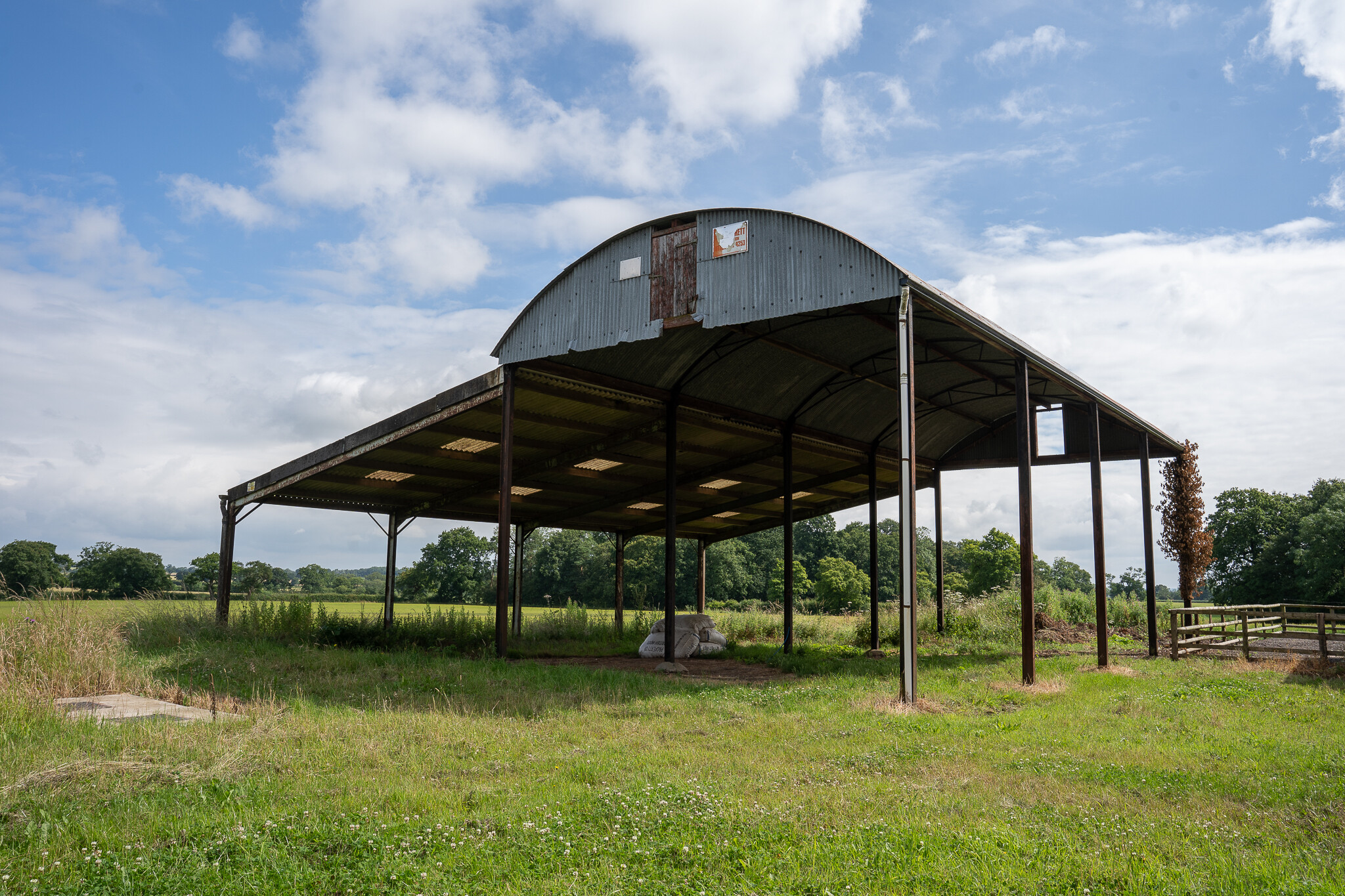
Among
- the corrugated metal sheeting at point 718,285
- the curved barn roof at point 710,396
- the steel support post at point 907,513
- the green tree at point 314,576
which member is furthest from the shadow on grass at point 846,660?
the green tree at point 314,576

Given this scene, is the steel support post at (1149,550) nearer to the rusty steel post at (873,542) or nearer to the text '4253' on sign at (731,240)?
the rusty steel post at (873,542)

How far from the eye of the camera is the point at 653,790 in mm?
5906

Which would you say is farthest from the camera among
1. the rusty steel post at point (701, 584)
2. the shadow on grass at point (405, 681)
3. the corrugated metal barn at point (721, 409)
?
the rusty steel post at point (701, 584)

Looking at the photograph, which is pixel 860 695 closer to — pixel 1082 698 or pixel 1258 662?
pixel 1082 698

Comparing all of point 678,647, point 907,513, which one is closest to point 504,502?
point 907,513

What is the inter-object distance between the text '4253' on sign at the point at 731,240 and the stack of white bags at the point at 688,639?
9411 mm

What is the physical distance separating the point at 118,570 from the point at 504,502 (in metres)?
52.1

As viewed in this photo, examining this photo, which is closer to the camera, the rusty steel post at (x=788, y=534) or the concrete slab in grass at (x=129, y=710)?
the concrete slab in grass at (x=129, y=710)

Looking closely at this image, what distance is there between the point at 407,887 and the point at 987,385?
17.9 m

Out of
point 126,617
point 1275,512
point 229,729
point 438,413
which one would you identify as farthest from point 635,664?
point 1275,512

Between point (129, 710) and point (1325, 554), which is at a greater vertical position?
point (1325, 554)

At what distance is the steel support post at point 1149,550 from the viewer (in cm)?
1745

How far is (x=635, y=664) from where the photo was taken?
17.2 metres

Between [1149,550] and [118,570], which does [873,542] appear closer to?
[1149,550]
